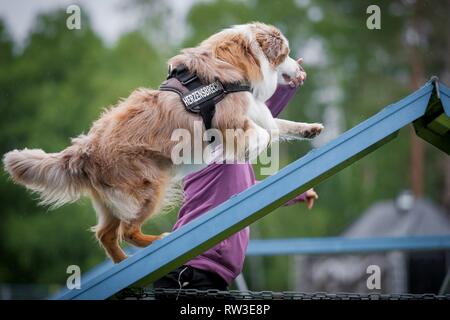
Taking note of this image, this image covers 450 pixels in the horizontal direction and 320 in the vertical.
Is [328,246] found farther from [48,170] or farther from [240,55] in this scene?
[48,170]

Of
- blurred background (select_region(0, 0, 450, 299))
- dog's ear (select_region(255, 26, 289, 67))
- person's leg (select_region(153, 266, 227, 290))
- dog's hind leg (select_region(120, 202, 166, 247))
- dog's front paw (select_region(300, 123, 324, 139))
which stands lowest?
person's leg (select_region(153, 266, 227, 290))

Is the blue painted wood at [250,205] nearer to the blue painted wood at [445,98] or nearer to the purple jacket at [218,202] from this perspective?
the blue painted wood at [445,98]

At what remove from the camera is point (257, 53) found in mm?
4867

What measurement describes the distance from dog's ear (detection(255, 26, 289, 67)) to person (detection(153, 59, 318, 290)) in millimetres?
777

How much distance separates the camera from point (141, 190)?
442 centimetres

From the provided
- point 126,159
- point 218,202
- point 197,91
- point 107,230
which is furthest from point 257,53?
point 107,230

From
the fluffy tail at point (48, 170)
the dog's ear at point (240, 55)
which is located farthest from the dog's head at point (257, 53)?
the fluffy tail at point (48, 170)

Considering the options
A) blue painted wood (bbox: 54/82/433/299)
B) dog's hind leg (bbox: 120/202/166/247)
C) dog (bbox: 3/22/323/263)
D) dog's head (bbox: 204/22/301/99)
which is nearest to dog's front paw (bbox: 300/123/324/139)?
dog (bbox: 3/22/323/263)

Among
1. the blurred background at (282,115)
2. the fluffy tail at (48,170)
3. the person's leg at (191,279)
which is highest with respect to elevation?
the blurred background at (282,115)

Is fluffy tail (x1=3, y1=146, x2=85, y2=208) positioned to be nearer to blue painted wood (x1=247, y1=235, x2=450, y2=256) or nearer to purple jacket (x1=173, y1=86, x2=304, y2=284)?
purple jacket (x1=173, y1=86, x2=304, y2=284)

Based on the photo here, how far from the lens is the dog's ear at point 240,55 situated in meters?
4.75

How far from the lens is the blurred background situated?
23.1 metres

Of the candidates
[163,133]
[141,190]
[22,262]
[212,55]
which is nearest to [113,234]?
[141,190]

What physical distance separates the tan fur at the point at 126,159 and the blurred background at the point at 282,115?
589 inches
